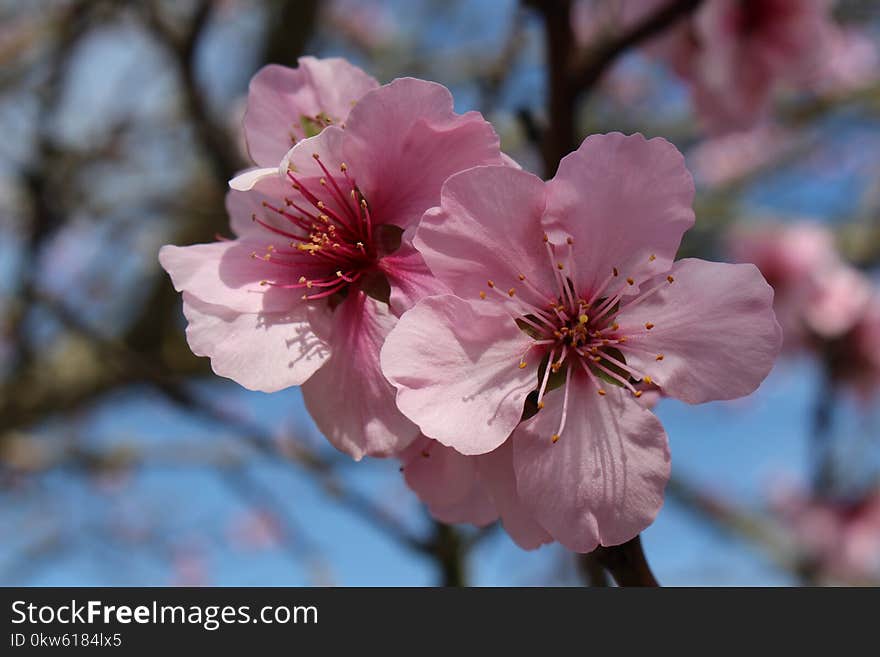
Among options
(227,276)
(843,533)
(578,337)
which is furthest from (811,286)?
(227,276)

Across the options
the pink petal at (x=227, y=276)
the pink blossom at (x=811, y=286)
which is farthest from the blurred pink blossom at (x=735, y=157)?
the pink petal at (x=227, y=276)

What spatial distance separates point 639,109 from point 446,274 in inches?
90.3

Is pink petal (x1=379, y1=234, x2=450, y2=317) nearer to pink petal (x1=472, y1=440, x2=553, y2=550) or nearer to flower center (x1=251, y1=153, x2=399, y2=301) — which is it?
flower center (x1=251, y1=153, x2=399, y2=301)

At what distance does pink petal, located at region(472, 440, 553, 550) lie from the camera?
0.59 metres

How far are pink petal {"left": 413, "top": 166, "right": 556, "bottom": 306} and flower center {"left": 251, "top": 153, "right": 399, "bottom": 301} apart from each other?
9 cm

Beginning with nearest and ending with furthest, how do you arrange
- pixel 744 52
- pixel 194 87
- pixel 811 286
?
1. pixel 744 52
2. pixel 194 87
3. pixel 811 286

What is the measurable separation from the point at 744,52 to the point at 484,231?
876 mm

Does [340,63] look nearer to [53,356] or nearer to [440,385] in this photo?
[440,385]

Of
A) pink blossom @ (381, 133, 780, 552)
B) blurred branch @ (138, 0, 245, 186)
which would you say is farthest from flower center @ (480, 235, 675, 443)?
blurred branch @ (138, 0, 245, 186)

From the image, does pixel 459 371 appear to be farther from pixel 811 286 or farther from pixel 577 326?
pixel 811 286

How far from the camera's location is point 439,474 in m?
0.62

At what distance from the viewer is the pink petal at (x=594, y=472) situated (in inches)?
20.6
